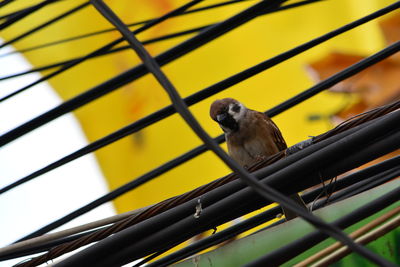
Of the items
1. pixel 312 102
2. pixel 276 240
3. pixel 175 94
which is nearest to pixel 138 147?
pixel 312 102

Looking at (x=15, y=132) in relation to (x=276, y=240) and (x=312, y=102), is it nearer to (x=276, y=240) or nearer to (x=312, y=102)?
(x=276, y=240)

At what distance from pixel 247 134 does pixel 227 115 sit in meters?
0.18

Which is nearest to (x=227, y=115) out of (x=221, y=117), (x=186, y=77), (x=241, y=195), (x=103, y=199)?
(x=221, y=117)

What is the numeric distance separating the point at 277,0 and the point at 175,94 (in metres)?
1.23

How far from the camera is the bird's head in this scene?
14.6 feet

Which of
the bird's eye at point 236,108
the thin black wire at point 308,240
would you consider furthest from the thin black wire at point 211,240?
the bird's eye at point 236,108

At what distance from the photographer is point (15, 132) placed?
329 centimetres

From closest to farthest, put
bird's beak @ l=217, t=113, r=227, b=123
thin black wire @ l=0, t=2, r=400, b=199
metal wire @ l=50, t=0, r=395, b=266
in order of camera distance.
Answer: metal wire @ l=50, t=0, r=395, b=266, thin black wire @ l=0, t=2, r=400, b=199, bird's beak @ l=217, t=113, r=227, b=123

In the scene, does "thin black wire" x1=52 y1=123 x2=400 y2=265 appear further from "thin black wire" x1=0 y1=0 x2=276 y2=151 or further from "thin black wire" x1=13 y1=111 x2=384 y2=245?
"thin black wire" x1=13 y1=111 x2=384 y2=245

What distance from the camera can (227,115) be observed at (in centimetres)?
447

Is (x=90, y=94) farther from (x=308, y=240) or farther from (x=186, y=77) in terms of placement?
(x=186, y=77)

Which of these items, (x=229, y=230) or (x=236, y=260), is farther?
(x=229, y=230)

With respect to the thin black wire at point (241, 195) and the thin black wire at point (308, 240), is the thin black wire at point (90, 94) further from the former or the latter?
the thin black wire at point (308, 240)

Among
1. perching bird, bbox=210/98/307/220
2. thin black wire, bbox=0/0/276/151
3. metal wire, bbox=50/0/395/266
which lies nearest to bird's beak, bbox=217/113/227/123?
perching bird, bbox=210/98/307/220
